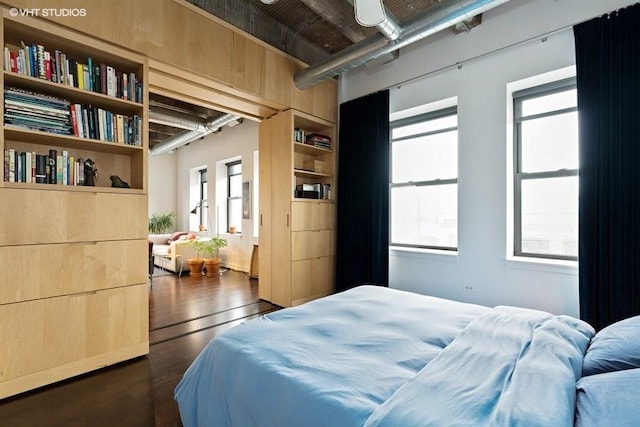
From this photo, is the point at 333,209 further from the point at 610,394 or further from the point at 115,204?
the point at 610,394

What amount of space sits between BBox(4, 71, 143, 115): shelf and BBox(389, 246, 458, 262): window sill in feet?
9.96

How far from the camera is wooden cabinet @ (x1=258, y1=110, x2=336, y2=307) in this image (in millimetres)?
3777

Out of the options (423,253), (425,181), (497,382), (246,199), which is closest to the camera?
(497,382)

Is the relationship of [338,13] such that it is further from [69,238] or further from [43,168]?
[69,238]

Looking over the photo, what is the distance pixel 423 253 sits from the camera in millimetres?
3512

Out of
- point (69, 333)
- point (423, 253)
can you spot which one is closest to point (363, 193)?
point (423, 253)

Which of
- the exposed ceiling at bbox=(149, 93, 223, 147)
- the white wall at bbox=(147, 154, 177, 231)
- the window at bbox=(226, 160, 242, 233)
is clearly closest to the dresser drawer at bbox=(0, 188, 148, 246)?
the exposed ceiling at bbox=(149, 93, 223, 147)

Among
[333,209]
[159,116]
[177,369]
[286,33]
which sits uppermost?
[286,33]

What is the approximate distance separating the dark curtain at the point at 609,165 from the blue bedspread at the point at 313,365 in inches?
50.8

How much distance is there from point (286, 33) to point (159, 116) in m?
2.91

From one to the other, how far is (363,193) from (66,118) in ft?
9.83

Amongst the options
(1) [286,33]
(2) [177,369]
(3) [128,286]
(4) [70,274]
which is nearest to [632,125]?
(1) [286,33]

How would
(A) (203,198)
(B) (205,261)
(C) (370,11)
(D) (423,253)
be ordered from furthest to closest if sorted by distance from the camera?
(A) (203,198) → (B) (205,261) → (D) (423,253) → (C) (370,11)

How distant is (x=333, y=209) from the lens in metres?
4.33
